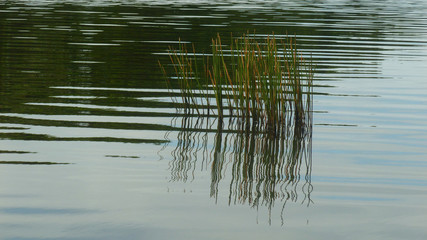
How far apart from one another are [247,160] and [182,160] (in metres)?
0.54

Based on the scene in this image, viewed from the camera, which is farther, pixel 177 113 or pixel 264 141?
pixel 177 113

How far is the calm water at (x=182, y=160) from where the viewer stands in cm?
555

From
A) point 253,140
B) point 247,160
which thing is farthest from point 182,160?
point 253,140

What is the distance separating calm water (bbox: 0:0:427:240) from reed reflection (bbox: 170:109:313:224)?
2cm

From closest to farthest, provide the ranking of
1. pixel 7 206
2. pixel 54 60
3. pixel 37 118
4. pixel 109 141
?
pixel 7 206, pixel 109 141, pixel 37 118, pixel 54 60

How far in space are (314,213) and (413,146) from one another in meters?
2.70

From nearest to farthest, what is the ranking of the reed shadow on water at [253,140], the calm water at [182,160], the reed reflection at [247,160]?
the calm water at [182,160] → the reed reflection at [247,160] → the reed shadow on water at [253,140]

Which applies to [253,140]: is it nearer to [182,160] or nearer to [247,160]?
[247,160]

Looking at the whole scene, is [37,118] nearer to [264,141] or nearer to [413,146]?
[264,141]

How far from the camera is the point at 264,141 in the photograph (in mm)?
8398

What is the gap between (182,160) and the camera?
24.6 feet

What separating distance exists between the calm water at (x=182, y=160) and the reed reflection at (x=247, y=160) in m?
0.02

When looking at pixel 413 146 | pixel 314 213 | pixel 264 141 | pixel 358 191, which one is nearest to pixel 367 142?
pixel 413 146

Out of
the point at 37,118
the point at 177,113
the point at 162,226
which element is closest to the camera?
the point at 162,226
